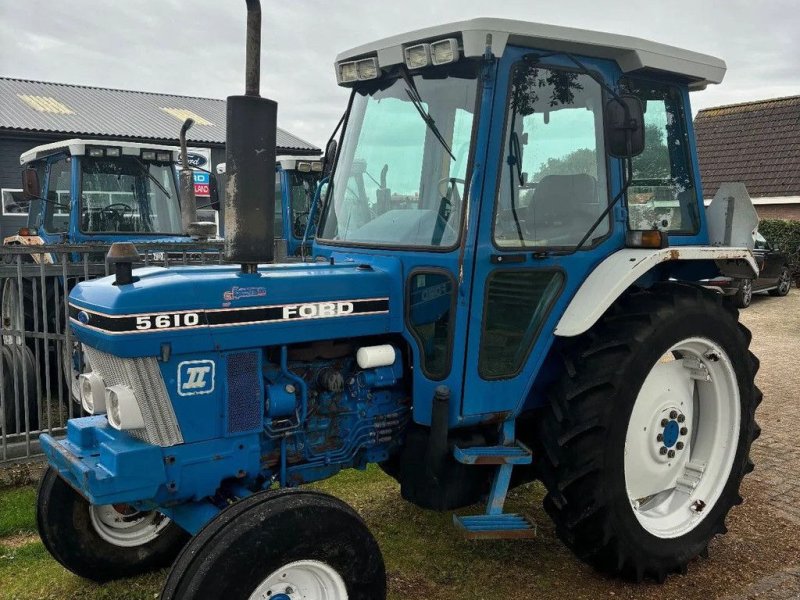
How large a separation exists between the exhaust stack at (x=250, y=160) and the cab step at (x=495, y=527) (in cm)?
151

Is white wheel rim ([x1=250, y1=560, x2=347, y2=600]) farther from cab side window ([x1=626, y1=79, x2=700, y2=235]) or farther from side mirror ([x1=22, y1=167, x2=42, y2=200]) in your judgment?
side mirror ([x1=22, y1=167, x2=42, y2=200])

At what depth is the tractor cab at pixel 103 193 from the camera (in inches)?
298

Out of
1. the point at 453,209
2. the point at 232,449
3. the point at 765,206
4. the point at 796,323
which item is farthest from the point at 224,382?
the point at 765,206

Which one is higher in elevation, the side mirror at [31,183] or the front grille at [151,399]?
the side mirror at [31,183]

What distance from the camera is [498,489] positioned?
10.7ft

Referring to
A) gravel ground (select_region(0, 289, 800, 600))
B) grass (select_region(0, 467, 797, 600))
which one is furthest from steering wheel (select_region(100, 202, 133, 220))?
grass (select_region(0, 467, 797, 600))

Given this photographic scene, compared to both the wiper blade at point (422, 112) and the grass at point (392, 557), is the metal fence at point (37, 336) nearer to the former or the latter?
the grass at point (392, 557)

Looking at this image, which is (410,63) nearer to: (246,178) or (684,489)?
(246,178)

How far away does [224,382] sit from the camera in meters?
2.80

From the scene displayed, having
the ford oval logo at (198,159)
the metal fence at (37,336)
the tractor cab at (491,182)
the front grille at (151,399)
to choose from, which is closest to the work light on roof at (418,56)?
the tractor cab at (491,182)

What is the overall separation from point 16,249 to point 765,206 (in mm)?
16957

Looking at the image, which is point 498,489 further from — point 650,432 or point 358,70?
point 358,70

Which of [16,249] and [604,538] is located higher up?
[16,249]

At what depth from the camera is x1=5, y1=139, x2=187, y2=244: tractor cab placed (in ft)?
24.8
